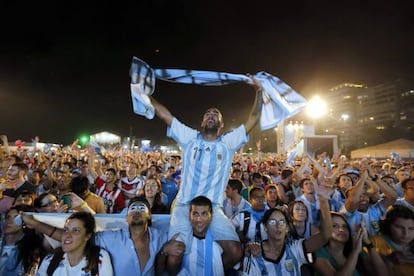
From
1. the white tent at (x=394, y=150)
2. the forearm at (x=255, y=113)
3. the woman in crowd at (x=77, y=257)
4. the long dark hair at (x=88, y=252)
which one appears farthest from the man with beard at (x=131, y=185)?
the white tent at (x=394, y=150)

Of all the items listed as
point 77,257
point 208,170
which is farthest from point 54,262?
point 208,170

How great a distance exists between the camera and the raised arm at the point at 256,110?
3875 mm

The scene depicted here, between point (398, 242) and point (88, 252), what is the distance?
3807 millimetres

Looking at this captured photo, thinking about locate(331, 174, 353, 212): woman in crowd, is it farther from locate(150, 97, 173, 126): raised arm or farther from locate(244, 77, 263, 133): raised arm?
locate(150, 97, 173, 126): raised arm

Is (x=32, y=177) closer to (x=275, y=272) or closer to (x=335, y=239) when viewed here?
(x=275, y=272)

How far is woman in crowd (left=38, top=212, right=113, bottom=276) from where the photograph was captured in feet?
9.30

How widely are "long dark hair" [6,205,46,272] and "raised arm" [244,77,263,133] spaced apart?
3.32 m

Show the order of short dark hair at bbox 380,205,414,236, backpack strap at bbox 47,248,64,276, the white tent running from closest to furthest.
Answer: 1. backpack strap at bbox 47,248,64,276
2. short dark hair at bbox 380,205,414,236
3. the white tent

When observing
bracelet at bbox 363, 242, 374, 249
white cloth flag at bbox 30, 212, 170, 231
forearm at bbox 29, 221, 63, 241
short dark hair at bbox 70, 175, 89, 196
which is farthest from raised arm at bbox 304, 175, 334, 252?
short dark hair at bbox 70, 175, 89, 196

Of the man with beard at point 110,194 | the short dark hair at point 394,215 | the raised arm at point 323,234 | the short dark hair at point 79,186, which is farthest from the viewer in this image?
the man with beard at point 110,194

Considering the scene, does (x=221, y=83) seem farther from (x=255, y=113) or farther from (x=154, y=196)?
(x=154, y=196)

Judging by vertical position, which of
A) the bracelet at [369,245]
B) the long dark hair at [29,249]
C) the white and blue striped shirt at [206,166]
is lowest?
the long dark hair at [29,249]

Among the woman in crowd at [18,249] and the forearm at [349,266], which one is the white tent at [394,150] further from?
the woman in crowd at [18,249]

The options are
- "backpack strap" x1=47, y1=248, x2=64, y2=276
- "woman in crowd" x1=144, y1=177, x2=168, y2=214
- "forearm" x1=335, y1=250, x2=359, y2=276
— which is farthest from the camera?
"woman in crowd" x1=144, y1=177, x2=168, y2=214
